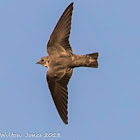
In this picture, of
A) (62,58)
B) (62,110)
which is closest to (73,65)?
(62,58)

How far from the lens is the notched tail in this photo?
1072 centimetres

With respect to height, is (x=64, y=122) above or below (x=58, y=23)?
below

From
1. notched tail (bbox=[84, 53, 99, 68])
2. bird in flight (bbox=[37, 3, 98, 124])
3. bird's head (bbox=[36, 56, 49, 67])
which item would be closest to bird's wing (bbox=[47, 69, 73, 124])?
bird in flight (bbox=[37, 3, 98, 124])

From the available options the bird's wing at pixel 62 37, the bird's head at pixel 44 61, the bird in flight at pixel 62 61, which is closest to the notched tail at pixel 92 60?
the bird in flight at pixel 62 61

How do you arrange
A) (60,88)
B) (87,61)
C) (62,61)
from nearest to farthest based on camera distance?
(87,61)
(62,61)
(60,88)

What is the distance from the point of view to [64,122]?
A: 1058 cm

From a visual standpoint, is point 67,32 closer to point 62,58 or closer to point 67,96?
point 62,58

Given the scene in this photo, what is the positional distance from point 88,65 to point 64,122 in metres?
1.28

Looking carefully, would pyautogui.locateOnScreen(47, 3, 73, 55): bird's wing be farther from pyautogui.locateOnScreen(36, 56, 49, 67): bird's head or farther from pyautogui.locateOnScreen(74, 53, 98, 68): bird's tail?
pyautogui.locateOnScreen(74, 53, 98, 68): bird's tail

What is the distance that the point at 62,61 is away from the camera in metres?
10.8

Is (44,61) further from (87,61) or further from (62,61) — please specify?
(87,61)

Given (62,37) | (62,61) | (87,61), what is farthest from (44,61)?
(87,61)

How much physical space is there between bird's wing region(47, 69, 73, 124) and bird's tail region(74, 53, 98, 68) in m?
0.27

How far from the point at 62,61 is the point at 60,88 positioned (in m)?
0.58
